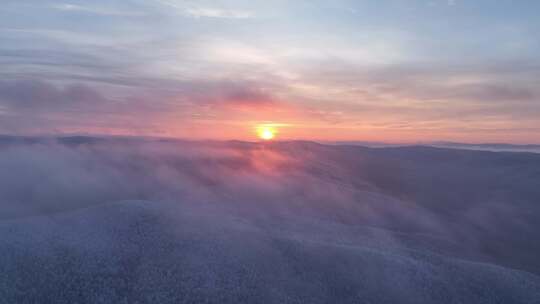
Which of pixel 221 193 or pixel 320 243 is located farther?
pixel 221 193

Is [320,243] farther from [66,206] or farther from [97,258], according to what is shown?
[66,206]

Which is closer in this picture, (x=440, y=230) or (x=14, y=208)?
(x=14, y=208)

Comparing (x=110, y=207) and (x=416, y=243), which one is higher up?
(x=110, y=207)

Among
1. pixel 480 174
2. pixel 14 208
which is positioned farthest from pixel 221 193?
pixel 480 174

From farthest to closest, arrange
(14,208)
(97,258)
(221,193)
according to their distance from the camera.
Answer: (221,193) < (14,208) < (97,258)

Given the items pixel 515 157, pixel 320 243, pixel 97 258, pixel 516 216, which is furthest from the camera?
pixel 515 157

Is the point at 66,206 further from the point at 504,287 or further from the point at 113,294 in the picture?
the point at 504,287

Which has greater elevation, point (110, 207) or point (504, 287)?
point (110, 207)

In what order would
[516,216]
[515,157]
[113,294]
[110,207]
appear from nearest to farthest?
[113,294], [110,207], [516,216], [515,157]

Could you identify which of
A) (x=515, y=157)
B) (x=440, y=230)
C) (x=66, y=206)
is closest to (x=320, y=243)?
(x=440, y=230)
